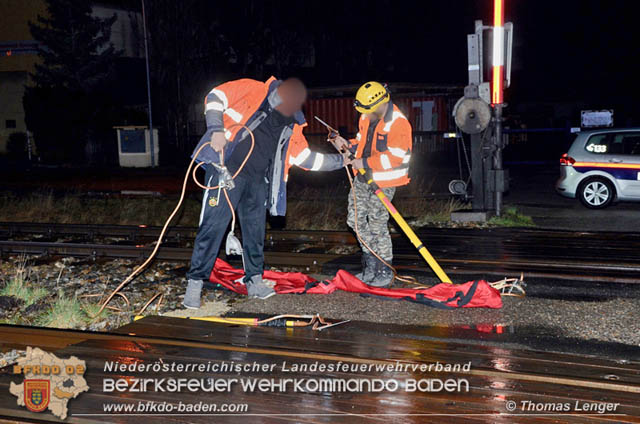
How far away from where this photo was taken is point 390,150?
628cm

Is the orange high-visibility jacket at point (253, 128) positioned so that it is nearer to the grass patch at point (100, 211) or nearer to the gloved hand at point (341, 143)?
the gloved hand at point (341, 143)

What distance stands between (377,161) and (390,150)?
165 millimetres

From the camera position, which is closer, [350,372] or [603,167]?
[350,372]

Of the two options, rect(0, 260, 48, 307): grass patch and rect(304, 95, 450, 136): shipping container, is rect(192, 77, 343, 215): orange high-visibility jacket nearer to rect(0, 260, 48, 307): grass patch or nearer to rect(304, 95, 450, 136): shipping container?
rect(0, 260, 48, 307): grass patch

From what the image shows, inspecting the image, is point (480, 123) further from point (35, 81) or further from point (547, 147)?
point (35, 81)

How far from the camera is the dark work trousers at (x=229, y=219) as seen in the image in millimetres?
5762

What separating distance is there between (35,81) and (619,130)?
3892 cm

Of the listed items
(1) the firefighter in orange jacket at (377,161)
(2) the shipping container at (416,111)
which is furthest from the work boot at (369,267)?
(2) the shipping container at (416,111)

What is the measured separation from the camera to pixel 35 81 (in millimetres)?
41875

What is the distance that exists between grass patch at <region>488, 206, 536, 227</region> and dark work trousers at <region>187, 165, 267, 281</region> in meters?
5.48

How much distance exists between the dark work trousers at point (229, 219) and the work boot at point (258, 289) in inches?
2.3

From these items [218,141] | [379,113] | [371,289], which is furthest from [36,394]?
[379,113]

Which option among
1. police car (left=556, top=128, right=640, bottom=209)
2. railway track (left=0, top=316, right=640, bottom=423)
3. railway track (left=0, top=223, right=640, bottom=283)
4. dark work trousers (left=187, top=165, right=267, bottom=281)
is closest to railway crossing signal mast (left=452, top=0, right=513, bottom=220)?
railway track (left=0, top=223, right=640, bottom=283)

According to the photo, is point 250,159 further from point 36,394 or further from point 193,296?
point 36,394
